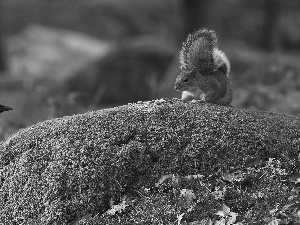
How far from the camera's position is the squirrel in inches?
220

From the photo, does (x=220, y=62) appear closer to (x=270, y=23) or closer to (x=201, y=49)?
(x=201, y=49)

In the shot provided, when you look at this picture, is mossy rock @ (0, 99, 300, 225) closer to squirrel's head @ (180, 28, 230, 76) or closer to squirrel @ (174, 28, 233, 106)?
squirrel @ (174, 28, 233, 106)

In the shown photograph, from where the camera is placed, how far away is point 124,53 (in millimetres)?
16125

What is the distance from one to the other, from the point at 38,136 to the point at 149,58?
11.7m

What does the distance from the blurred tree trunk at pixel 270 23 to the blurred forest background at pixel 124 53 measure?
0.04 metres

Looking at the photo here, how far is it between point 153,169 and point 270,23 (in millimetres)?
20221

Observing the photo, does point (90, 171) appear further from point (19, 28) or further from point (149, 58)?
point (19, 28)

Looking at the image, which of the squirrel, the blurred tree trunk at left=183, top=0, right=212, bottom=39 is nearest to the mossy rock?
the squirrel

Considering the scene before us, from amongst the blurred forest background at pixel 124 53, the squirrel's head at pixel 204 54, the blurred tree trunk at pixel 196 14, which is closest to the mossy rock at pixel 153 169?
the squirrel's head at pixel 204 54

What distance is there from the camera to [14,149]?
518 centimetres

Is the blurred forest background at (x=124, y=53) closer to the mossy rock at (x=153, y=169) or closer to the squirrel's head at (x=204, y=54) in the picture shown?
the squirrel's head at (x=204, y=54)

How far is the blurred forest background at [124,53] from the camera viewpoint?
13.3 m

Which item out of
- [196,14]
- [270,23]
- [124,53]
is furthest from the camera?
[270,23]

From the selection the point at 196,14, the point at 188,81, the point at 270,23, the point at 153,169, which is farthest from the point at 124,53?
the point at 153,169
